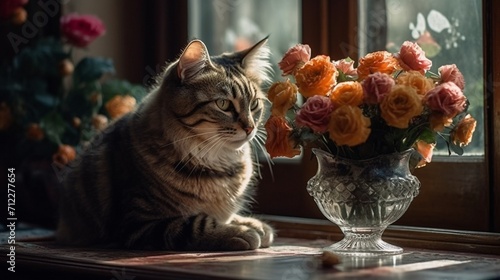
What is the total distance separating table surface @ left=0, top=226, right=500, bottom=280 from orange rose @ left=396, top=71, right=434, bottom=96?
369 mm

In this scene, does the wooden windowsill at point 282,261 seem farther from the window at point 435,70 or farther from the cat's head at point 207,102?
the cat's head at point 207,102

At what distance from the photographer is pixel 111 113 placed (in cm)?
249

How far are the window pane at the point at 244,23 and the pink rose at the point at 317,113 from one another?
730mm

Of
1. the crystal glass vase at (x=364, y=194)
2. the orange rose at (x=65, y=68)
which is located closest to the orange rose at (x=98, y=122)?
the orange rose at (x=65, y=68)

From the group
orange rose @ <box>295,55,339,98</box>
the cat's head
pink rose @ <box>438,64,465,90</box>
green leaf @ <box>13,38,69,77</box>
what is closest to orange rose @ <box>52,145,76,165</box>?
green leaf @ <box>13,38,69,77</box>

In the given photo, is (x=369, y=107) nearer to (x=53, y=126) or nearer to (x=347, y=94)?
(x=347, y=94)

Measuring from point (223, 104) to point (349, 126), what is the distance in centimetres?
38

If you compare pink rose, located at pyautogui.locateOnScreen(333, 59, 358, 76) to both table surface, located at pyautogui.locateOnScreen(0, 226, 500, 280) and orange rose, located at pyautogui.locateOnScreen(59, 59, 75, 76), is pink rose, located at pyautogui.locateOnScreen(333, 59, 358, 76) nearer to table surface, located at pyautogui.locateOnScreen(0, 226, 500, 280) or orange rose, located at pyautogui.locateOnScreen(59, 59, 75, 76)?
table surface, located at pyautogui.locateOnScreen(0, 226, 500, 280)

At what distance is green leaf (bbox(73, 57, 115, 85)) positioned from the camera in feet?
8.11

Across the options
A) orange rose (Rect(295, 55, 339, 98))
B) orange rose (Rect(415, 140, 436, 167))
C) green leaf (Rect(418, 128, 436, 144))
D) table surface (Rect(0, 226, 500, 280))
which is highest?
orange rose (Rect(295, 55, 339, 98))

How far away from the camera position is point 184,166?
1.94 m

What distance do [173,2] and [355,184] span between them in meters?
1.21

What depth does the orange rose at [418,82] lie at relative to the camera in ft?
5.60

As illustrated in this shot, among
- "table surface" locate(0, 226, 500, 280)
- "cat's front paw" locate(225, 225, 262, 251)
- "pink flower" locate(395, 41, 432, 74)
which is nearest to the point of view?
"table surface" locate(0, 226, 500, 280)
